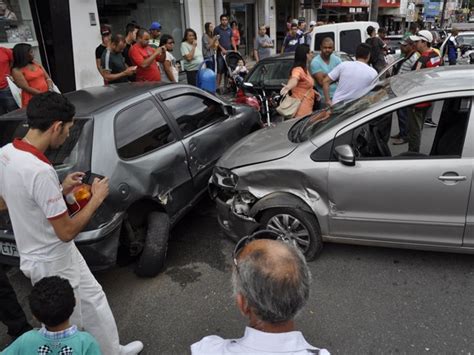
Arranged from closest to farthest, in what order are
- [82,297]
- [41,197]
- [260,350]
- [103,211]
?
[260,350]
[41,197]
[82,297]
[103,211]

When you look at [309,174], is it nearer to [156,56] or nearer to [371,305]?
[371,305]

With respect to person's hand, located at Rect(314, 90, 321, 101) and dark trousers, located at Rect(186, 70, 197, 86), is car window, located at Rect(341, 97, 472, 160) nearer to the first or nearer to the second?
person's hand, located at Rect(314, 90, 321, 101)

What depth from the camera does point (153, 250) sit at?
3295mm

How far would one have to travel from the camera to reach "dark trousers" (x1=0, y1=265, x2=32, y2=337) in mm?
2531

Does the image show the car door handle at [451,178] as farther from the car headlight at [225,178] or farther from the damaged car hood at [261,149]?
the car headlight at [225,178]

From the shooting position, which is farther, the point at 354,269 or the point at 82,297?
the point at 354,269

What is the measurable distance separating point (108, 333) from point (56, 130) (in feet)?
3.93

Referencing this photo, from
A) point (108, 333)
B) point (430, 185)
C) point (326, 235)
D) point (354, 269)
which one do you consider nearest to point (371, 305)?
point (354, 269)

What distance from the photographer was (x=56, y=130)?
1.90 meters

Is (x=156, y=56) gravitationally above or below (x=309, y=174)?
above

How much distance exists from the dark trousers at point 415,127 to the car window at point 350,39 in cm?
682

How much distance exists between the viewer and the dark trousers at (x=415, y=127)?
13.0ft

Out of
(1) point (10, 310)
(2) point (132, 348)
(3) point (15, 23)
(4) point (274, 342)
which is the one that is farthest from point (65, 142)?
(3) point (15, 23)

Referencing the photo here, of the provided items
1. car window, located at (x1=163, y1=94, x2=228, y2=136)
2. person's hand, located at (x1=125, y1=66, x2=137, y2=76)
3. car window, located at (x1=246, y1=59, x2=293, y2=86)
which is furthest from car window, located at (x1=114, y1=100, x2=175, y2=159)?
car window, located at (x1=246, y1=59, x2=293, y2=86)
